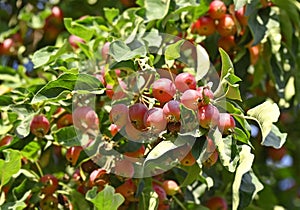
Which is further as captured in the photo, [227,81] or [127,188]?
[127,188]

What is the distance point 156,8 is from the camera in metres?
1.87

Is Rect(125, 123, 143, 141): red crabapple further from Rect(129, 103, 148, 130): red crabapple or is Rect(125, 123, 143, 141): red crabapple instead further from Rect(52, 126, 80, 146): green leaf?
Rect(52, 126, 80, 146): green leaf

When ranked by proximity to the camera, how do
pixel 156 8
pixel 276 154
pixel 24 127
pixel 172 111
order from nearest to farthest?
pixel 172 111
pixel 24 127
pixel 156 8
pixel 276 154

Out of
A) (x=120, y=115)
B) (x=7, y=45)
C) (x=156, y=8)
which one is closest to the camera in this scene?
(x=120, y=115)

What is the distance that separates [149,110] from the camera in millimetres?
1478

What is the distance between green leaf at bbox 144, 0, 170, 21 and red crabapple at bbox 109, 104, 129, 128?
0.37m

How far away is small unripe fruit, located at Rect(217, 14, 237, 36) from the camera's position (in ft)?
6.30

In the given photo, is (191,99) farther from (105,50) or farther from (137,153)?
(105,50)

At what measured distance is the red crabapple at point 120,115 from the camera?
5.03 feet

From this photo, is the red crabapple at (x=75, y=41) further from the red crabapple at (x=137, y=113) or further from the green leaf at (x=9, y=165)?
the red crabapple at (x=137, y=113)

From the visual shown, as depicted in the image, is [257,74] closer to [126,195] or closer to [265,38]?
[265,38]

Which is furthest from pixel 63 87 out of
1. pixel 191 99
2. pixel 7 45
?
pixel 7 45

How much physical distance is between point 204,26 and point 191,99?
0.57 m

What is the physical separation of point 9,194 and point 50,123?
214mm
